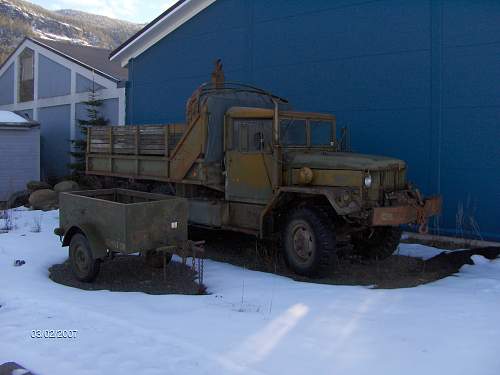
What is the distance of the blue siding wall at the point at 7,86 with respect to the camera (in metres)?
24.3

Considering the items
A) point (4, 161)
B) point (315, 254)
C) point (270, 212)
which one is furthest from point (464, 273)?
point (4, 161)

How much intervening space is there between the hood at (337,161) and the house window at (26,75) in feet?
58.5

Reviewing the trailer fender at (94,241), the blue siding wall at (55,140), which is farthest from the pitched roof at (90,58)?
the trailer fender at (94,241)

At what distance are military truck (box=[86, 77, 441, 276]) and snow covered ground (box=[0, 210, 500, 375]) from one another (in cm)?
95

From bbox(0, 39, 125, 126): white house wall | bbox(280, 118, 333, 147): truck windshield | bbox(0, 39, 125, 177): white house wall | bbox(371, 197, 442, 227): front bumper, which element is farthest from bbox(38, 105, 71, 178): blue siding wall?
bbox(371, 197, 442, 227): front bumper

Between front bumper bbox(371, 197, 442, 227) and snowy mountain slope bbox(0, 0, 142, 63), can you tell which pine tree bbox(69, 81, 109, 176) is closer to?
front bumper bbox(371, 197, 442, 227)

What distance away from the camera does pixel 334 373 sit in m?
4.03

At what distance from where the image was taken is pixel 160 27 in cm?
1562

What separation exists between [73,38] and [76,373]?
8372cm

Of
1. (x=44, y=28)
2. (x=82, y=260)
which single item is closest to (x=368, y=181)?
(x=82, y=260)

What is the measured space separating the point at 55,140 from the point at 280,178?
15.4 m

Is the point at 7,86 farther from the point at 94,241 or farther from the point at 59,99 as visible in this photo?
the point at 94,241

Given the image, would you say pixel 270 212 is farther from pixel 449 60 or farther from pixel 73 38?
pixel 73 38

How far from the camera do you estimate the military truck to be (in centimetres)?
732
